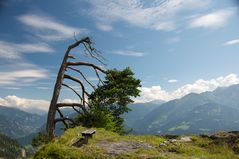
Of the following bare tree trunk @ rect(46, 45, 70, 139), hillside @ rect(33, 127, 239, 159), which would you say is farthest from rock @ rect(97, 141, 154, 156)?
bare tree trunk @ rect(46, 45, 70, 139)

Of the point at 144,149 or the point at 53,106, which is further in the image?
the point at 53,106

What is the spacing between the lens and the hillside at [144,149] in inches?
519

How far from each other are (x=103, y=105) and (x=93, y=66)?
516 centimetres

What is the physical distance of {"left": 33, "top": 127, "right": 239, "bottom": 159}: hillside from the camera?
13188 mm

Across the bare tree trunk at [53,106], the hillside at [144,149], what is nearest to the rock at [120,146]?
the hillside at [144,149]

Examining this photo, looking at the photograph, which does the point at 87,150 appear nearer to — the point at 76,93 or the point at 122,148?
the point at 122,148

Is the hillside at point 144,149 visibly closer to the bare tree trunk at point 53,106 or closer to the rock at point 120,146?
the rock at point 120,146

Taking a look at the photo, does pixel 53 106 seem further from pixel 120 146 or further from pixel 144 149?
pixel 144 149

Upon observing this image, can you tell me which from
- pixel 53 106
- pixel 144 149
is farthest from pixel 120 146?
pixel 53 106

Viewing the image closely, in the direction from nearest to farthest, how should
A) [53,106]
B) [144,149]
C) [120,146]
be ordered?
[144,149] → [120,146] → [53,106]

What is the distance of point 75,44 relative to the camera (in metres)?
36.2

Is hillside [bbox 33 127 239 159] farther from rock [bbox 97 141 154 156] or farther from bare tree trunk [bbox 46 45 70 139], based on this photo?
bare tree trunk [bbox 46 45 70 139]

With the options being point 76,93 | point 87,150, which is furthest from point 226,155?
point 76,93

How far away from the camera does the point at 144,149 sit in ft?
50.9
